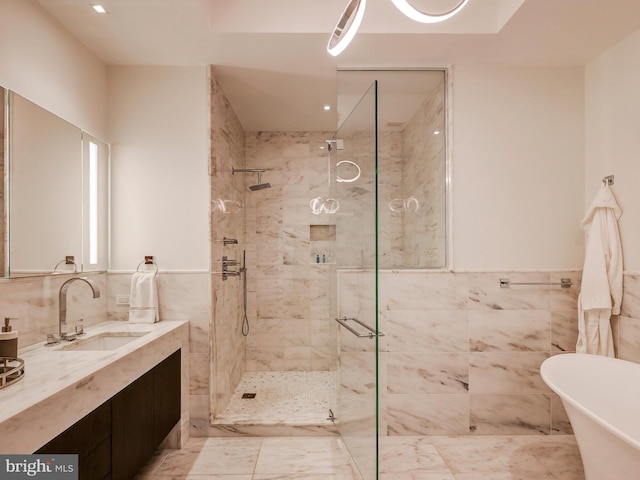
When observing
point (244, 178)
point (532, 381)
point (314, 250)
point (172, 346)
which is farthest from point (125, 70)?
point (532, 381)

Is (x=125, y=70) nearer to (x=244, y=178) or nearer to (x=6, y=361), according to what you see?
(x=244, y=178)

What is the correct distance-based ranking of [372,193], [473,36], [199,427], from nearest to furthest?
[372,193]
[473,36]
[199,427]

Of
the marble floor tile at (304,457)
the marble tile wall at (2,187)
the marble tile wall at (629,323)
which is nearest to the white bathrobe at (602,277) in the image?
the marble tile wall at (629,323)

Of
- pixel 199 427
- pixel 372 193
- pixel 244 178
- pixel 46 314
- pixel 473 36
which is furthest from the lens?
pixel 244 178

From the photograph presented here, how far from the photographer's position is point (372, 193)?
176cm

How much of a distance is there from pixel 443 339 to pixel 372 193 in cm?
134

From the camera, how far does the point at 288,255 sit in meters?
3.81

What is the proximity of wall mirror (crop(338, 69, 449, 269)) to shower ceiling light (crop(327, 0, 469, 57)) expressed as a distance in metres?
1.18

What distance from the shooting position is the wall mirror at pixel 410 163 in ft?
8.39

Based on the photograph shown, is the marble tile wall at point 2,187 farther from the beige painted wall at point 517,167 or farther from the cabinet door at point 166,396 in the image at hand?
the beige painted wall at point 517,167

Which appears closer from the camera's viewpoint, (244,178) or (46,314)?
(46,314)

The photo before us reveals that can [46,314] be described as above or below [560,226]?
below

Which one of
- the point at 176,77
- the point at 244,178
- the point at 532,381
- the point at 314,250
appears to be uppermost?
the point at 176,77

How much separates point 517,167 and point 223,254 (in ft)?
7.67
